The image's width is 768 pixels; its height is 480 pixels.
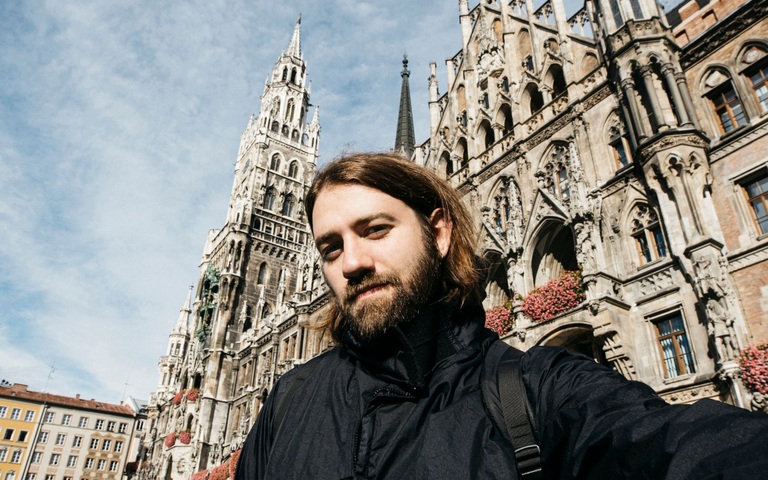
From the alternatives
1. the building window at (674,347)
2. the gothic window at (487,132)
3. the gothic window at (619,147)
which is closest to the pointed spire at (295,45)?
the gothic window at (487,132)

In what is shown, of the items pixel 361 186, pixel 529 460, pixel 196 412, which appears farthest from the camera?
pixel 196 412

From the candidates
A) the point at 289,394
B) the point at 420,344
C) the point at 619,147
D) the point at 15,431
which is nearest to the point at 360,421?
the point at 420,344

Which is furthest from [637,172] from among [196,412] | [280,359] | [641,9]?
[196,412]

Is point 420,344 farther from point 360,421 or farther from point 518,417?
point 518,417

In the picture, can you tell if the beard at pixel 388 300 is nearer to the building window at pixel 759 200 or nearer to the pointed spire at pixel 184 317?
the building window at pixel 759 200

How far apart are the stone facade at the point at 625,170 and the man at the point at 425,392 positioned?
1.83 m

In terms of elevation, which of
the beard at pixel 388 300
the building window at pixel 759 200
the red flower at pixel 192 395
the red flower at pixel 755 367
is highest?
the red flower at pixel 192 395

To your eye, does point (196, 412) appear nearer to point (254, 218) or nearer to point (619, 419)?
point (254, 218)

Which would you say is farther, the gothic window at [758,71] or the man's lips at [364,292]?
the gothic window at [758,71]

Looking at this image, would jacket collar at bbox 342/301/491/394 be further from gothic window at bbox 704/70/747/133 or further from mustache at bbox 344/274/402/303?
gothic window at bbox 704/70/747/133

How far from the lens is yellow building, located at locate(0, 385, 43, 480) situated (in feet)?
169

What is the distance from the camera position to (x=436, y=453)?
138 cm

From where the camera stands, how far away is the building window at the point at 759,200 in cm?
992

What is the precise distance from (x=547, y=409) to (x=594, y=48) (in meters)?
16.4
